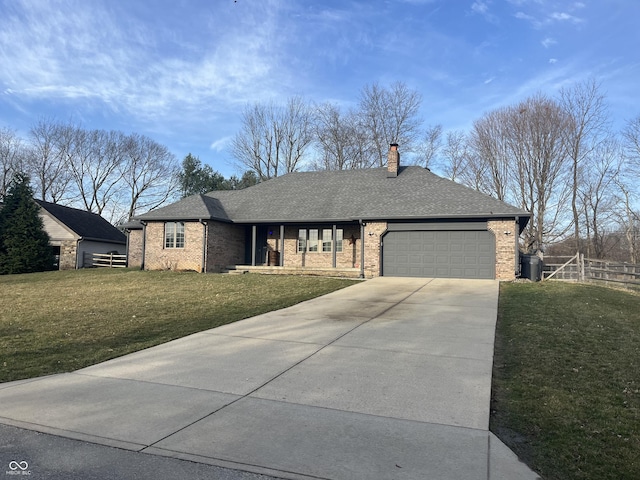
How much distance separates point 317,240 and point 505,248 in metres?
9.07

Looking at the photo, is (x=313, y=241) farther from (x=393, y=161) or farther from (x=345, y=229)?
(x=393, y=161)

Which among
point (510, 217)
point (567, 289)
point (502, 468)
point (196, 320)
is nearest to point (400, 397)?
point (502, 468)

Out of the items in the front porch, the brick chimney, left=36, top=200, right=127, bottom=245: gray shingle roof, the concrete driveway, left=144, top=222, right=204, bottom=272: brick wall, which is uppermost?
the brick chimney

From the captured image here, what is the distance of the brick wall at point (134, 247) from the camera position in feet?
89.4

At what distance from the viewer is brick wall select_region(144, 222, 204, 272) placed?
2162 centimetres

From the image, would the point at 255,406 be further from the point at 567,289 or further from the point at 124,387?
the point at 567,289

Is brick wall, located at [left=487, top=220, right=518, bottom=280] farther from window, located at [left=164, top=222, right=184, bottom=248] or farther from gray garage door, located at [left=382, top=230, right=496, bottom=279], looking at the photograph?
window, located at [left=164, top=222, right=184, bottom=248]

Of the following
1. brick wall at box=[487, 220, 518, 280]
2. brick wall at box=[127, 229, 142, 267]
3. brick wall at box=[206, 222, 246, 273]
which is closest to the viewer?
brick wall at box=[487, 220, 518, 280]

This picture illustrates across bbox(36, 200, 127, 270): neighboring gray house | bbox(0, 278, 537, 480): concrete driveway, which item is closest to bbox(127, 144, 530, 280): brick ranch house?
bbox(36, 200, 127, 270): neighboring gray house

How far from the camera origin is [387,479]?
3.07m

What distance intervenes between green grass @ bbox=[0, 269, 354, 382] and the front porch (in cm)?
258

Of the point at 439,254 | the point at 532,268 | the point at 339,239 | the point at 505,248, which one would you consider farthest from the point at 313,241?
the point at 532,268

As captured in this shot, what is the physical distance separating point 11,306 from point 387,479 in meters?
12.8

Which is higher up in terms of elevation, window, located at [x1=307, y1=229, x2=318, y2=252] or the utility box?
window, located at [x1=307, y1=229, x2=318, y2=252]
